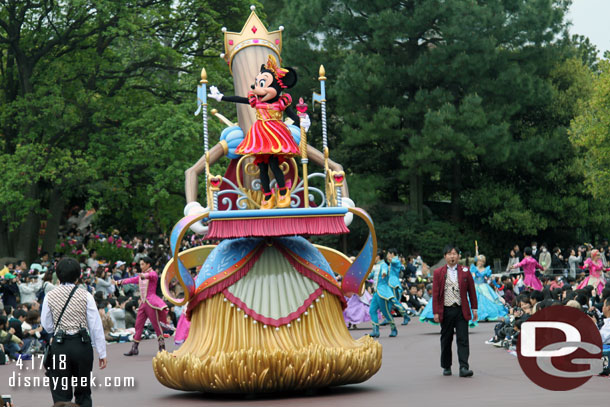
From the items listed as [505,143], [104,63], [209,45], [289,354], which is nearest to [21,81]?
[104,63]

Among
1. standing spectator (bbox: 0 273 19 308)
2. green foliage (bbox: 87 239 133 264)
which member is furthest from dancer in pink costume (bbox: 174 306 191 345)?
green foliage (bbox: 87 239 133 264)

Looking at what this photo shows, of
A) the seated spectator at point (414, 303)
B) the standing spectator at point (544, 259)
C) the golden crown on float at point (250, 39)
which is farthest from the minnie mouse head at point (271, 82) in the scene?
the standing spectator at point (544, 259)

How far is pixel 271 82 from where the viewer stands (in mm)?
11992

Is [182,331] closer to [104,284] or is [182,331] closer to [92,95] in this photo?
[104,284]

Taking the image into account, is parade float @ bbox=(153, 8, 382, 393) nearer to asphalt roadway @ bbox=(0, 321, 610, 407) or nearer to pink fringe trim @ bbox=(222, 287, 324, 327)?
pink fringe trim @ bbox=(222, 287, 324, 327)

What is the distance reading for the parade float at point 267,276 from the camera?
36.1 ft

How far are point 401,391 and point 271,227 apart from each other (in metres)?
2.40

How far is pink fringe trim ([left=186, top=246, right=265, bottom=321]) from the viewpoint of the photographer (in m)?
11.5

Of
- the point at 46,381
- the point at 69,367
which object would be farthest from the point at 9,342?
the point at 69,367

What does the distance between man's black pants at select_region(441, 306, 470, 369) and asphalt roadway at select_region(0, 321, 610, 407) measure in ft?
0.79

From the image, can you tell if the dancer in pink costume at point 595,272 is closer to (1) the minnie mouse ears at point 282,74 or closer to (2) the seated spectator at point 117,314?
(2) the seated spectator at point 117,314

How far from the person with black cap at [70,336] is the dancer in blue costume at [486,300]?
13843mm

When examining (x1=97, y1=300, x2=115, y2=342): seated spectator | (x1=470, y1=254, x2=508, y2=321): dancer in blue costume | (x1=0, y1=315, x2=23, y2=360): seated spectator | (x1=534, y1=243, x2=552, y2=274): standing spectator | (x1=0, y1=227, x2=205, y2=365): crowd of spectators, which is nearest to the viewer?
(x1=0, y1=315, x2=23, y2=360): seated spectator

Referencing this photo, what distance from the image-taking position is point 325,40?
3841 cm
